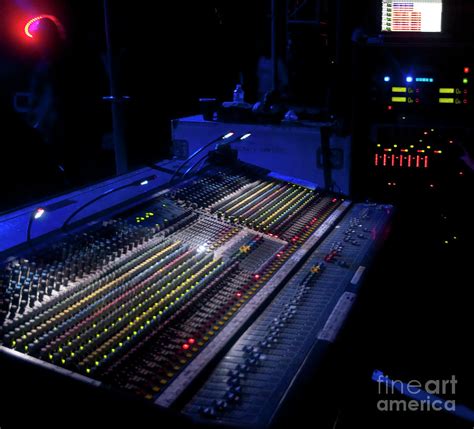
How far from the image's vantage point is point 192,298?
1.39 meters

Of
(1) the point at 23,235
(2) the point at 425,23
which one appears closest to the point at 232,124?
(2) the point at 425,23

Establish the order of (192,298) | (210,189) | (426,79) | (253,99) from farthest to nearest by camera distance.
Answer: (253,99), (426,79), (210,189), (192,298)

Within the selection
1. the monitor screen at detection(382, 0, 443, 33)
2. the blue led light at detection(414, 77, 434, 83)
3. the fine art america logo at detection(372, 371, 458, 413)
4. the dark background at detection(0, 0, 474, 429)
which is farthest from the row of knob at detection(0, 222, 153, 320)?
the monitor screen at detection(382, 0, 443, 33)

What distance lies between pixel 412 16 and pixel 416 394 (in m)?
2.07

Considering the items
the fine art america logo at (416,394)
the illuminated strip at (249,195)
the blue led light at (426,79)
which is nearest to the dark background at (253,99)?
the fine art america logo at (416,394)

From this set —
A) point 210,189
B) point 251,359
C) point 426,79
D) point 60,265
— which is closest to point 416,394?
point 251,359

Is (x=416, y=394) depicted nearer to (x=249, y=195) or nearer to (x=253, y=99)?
(x=249, y=195)

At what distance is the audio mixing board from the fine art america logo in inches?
19.1

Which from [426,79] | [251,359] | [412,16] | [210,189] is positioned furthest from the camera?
[412,16]

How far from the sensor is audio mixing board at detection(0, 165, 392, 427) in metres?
1.08

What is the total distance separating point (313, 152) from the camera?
287 centimetres

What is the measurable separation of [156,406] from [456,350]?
2300mm

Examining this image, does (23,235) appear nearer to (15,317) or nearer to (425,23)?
(15,317)

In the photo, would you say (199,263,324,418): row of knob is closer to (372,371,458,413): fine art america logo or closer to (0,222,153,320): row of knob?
(0,222,153,320): row of knob
